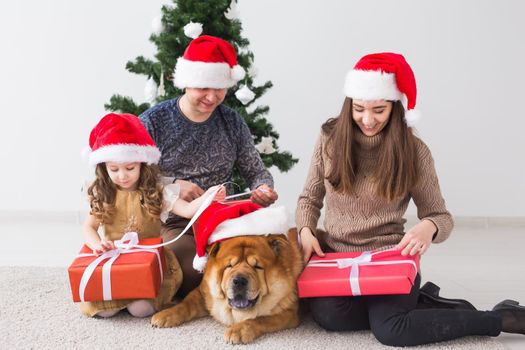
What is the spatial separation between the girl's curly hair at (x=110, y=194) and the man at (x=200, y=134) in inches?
5.0

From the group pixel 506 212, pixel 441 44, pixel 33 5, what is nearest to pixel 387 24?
pixel 441 44

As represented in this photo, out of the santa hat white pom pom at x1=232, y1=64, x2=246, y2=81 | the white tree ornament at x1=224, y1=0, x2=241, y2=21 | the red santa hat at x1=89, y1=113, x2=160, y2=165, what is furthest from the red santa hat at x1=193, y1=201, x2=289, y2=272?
the white tree ornament at x1=224, y1=0, x2=241, y2=21

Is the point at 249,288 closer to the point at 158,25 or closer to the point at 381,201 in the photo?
the point at 381,201

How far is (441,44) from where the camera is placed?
3682 millimetres

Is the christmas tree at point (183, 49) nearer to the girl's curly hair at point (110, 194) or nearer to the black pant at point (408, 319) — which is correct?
the girl's curly hair at point (110, 194)

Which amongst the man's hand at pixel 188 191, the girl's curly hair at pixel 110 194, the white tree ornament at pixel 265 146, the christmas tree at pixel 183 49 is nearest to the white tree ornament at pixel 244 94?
the christmas tree at pixel 183 49

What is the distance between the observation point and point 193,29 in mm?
2641

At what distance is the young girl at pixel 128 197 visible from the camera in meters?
2.10

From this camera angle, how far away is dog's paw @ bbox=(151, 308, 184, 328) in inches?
78.3

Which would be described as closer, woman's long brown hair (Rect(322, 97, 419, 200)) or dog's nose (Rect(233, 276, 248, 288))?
dog's nose (Rect(233, 276, 248, 288))

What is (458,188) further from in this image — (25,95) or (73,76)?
(25,95)

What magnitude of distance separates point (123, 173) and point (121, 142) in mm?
109

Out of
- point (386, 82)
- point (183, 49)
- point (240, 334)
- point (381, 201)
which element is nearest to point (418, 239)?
point (381, 201)

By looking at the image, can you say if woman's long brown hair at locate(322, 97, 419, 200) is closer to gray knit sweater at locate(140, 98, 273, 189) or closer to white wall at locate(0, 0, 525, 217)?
gray knit sweater at locate(140, 98, 273, 189)
